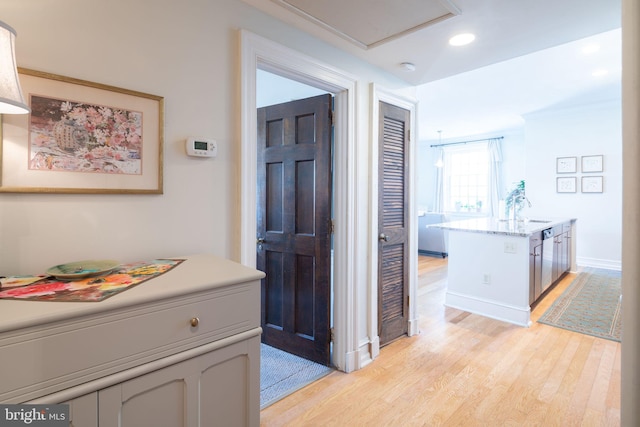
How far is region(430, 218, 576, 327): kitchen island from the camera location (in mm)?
3354

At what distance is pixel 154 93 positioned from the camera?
4.77 feet

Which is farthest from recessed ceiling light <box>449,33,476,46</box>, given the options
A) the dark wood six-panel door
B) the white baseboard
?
the white baseboard

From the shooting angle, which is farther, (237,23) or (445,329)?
(445,329)

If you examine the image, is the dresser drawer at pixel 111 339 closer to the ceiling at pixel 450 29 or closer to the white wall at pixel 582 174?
the ceiling at pixel 450 29

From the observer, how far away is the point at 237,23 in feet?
5.66

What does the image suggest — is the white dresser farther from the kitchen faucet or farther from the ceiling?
the kitchen faucet

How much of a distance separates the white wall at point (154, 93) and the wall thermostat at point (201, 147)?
0.12 ft

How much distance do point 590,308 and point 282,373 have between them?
139 inches

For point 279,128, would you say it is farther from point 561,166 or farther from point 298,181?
point 561,166

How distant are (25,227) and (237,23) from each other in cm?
131

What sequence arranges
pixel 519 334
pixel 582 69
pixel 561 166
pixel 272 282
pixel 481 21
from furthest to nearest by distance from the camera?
pixel 561 166 < pixel 582 69 < pixel 519 334 < pixel 272 282 < pixel 481 21

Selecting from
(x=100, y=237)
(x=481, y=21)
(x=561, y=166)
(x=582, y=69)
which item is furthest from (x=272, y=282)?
(x=561, y=166)

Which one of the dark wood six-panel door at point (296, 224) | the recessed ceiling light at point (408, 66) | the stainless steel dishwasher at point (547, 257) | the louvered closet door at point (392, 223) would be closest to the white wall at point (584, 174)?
the stainless steel dishwasher at point (547, 257)

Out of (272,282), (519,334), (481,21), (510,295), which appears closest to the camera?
(481,21)
